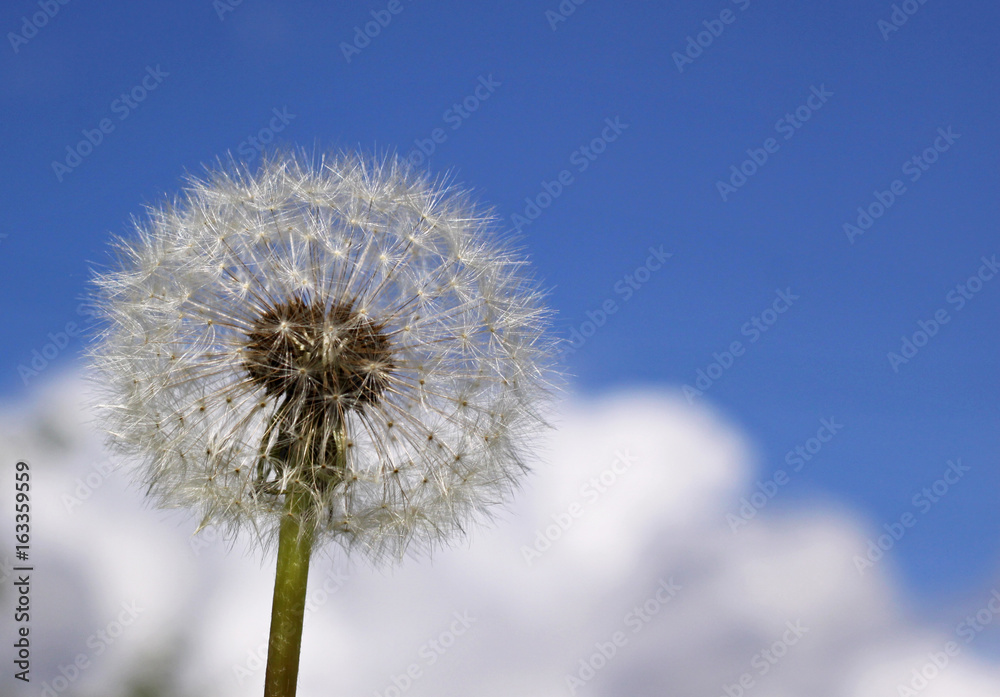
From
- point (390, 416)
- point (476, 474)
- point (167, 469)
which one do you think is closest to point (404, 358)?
point (390, 416)

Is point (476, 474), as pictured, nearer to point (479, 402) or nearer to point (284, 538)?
point (479, 402)

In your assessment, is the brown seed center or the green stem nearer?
the green stem

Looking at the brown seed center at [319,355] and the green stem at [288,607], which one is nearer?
the green stem at [288,607]

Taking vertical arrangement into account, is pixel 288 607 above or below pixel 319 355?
below

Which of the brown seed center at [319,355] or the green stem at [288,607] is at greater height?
the brown seed center at [319,355]

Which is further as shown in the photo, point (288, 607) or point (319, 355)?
point (319, 355)
